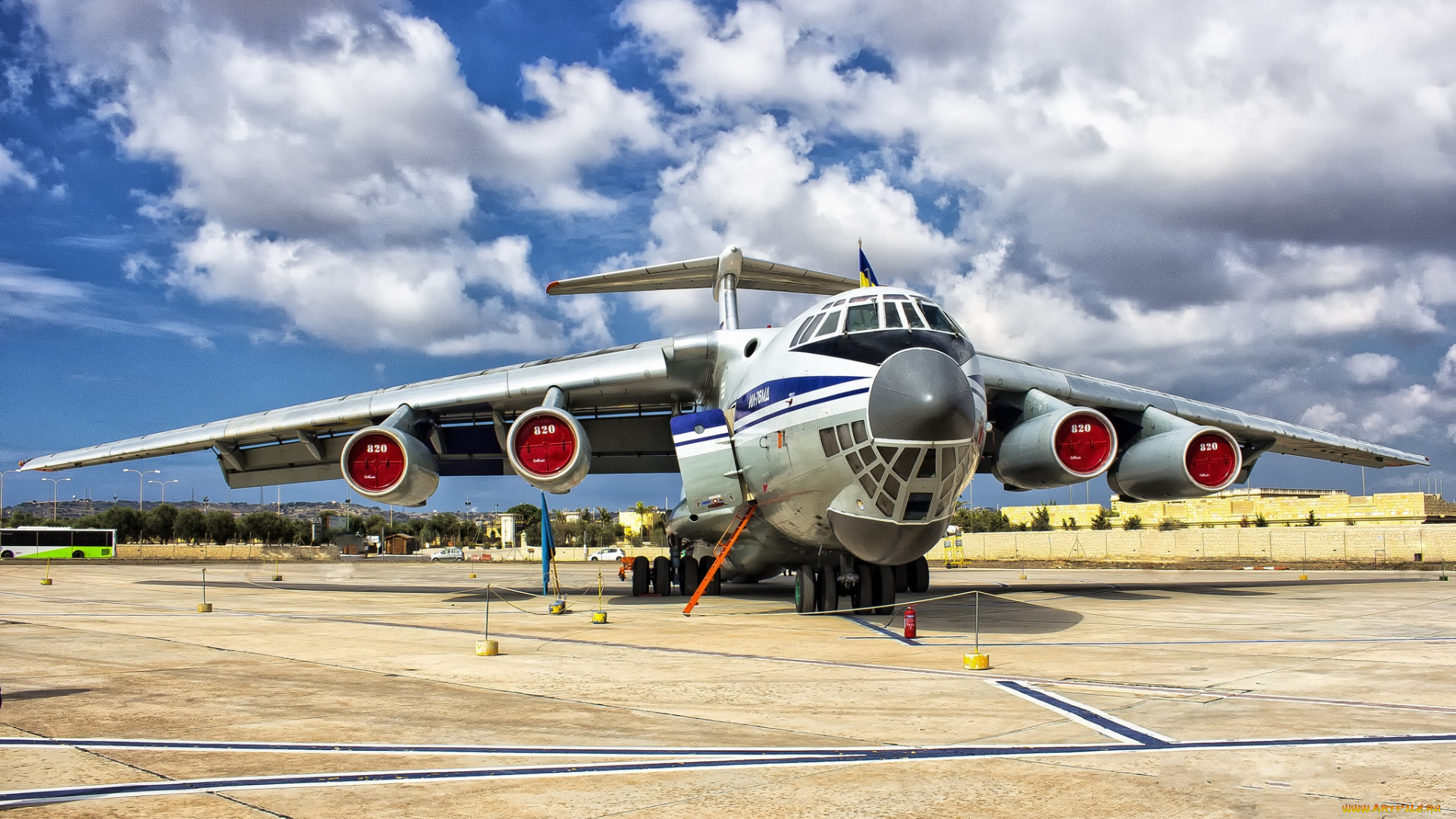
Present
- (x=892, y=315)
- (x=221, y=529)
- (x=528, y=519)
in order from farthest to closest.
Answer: (x=528, y=519)
(x=221, y=529)
(x=892, y=315)

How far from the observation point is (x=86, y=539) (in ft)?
178

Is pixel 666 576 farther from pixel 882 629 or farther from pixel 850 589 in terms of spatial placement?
pixel 882 629

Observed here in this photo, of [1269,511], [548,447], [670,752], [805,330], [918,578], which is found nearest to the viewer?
[670,752]

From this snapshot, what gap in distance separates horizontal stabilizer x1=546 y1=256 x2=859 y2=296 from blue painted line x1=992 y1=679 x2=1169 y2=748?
41.9 ft

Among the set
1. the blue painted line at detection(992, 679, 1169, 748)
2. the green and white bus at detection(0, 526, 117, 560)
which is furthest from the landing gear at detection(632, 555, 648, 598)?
the green and white bus at detection(0, 526, 117, 560)

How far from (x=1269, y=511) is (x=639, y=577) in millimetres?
55555

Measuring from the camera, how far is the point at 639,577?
18.4 meters

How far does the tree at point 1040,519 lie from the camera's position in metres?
71.7

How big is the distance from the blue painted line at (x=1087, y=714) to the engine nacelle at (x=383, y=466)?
1099cm

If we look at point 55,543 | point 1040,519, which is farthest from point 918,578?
point 1040,519

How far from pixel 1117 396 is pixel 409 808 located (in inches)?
622

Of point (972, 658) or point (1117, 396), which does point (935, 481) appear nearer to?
point (972, 658)

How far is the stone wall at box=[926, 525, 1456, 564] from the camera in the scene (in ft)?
118

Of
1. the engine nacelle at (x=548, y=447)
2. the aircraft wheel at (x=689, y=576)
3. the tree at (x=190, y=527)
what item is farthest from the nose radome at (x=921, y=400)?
the tree at (x=190, y=527)
